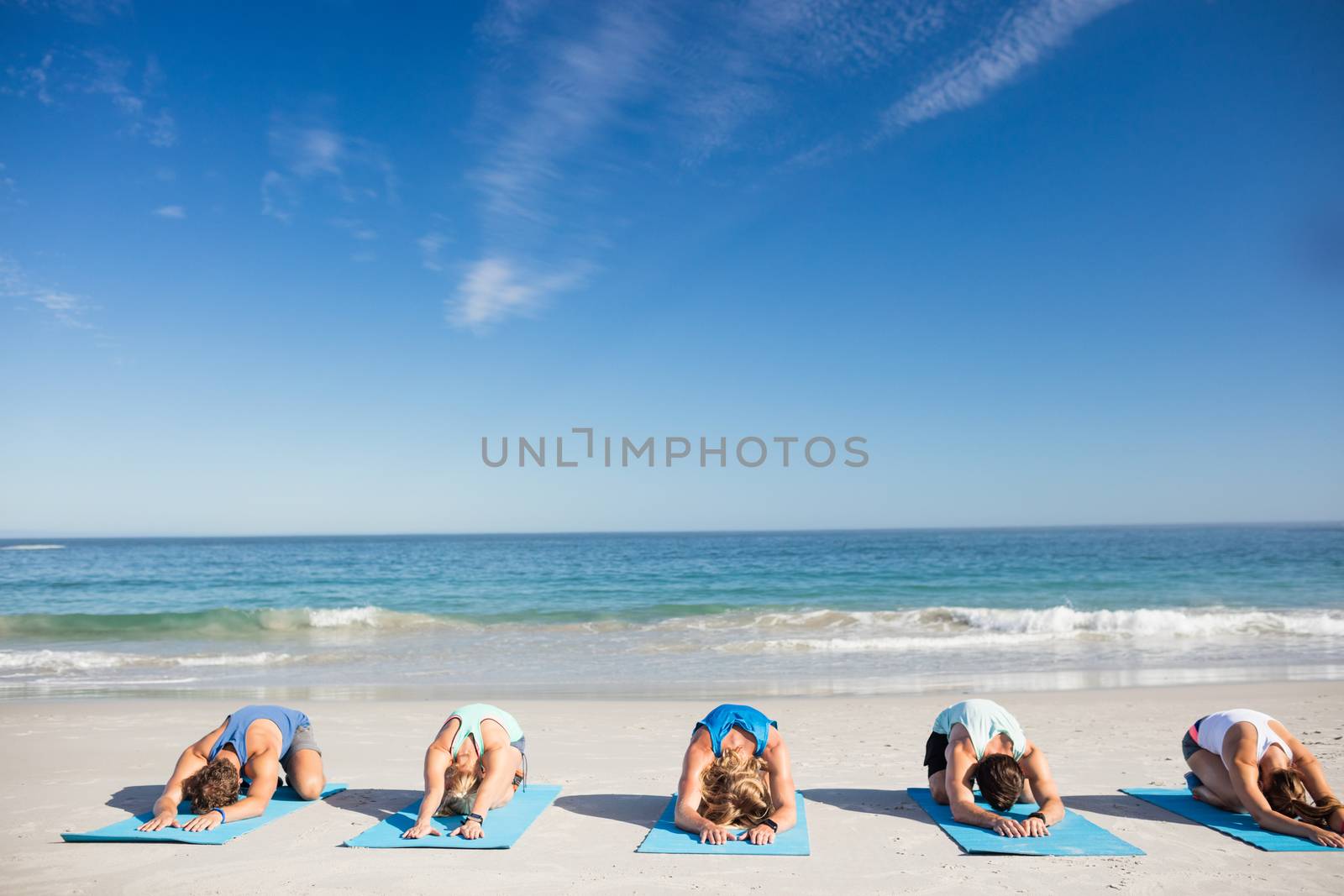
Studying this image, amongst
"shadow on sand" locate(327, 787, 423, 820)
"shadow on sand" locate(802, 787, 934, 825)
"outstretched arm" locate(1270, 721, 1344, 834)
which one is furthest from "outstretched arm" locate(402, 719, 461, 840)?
"outstretched arm" locate(1270, 721, 1344, 834)

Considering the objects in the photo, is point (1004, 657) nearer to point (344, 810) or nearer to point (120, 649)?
point (344, 810)

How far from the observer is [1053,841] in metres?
4.96

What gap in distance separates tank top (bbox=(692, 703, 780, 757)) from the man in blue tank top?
9.52 feet

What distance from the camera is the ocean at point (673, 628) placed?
12.6 m

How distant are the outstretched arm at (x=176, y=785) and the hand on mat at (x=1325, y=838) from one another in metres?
6.72

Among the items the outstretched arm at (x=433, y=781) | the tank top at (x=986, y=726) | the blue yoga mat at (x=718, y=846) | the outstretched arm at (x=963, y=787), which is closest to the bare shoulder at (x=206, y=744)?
the outstretched arm at (x=433, y=781)

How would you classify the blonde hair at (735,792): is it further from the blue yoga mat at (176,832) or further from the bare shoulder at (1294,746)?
the bare shoulder at (1294,746)

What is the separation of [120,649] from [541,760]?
13.8 meters

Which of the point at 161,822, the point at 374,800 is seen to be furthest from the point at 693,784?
the point at 161,822

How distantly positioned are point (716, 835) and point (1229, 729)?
3.30 meters

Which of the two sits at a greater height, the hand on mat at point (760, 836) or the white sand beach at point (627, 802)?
the hand on mat at point (760, 836)

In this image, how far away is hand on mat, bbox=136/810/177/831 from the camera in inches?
204

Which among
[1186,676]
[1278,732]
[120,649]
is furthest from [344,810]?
[120,649]

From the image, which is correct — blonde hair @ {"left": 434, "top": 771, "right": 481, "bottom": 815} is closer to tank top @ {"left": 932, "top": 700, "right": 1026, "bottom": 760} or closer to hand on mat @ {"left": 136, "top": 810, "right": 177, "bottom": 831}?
hand on mat @ {"left": 136, "top": 810, "right": 177, "bottom": 831}
